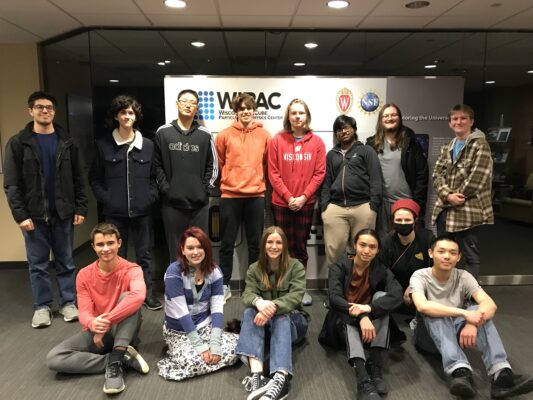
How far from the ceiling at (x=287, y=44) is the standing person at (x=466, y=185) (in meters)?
1.18

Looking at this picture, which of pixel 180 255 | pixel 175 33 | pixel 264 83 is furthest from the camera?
pixel 175 33

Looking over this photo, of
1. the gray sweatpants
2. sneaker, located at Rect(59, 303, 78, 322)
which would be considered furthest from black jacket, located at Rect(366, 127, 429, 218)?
sneaker, located at Rect(59, 303, 78, 322)

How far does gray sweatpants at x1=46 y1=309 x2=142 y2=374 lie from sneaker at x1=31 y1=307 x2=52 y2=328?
2.53 feet

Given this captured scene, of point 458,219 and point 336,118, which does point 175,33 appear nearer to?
point 336,118

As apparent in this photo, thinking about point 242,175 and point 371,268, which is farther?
point 242,175

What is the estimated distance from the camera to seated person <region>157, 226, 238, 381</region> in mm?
2350

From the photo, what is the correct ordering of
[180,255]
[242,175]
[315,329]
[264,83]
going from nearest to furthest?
[180,255] < [315,329] < [242,175] < [264,83]

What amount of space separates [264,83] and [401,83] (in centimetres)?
126

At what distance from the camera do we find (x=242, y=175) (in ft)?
11.1

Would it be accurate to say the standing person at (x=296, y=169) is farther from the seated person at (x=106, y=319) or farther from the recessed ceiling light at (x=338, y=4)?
the seated person at (x=106, y=319)

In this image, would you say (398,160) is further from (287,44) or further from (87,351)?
(87,351)

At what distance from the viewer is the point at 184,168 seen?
128 inches

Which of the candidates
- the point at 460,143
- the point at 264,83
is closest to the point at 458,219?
the point at 460,143

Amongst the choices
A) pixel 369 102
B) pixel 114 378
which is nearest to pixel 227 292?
pixel 114 378
